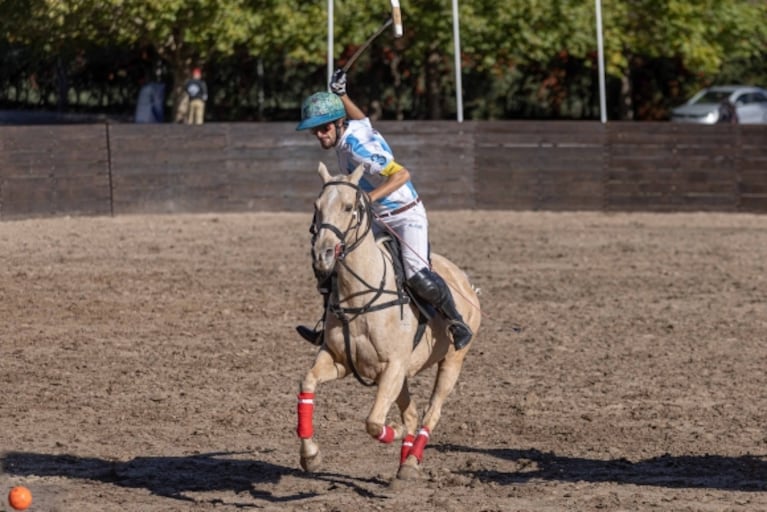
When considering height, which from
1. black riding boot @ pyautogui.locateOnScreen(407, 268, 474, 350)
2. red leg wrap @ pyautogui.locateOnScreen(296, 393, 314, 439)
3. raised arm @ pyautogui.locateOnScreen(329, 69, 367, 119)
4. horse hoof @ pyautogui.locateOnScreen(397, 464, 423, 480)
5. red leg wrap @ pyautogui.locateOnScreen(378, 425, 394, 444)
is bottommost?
horse hoof @ pyautogui.locateOnScreen(397, 464, 423, 480)

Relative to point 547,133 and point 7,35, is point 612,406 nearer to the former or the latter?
point 547,133

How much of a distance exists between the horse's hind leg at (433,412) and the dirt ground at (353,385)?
0.14 meters

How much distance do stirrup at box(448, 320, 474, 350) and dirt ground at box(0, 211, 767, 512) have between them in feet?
2.78

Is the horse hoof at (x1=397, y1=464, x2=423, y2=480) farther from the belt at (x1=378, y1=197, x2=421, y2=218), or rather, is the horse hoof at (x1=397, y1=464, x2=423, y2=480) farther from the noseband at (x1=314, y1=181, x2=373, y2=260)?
the belt at (x1=378, y1=197, x2=421, y2=218)

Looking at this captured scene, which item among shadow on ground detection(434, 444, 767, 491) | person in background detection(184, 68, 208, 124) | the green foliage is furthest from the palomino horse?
person in background detection(184, 68, 208, 124)

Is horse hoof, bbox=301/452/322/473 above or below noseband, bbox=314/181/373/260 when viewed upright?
below

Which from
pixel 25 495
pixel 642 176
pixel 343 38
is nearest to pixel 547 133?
pixel 642 176

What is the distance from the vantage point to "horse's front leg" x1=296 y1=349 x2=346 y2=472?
8516 millimetres

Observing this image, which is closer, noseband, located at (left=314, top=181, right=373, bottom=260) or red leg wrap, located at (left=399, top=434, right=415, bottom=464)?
noseband, located at (left=314, top=181, right=373, bottom=260)

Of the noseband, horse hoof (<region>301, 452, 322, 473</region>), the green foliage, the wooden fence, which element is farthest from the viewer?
the green foliage

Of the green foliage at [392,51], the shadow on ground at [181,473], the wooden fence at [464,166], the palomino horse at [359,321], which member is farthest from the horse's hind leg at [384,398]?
the green foliage at [392,51]

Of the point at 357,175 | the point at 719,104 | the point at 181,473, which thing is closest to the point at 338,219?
the point at 357,175

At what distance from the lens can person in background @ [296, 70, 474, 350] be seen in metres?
8.86

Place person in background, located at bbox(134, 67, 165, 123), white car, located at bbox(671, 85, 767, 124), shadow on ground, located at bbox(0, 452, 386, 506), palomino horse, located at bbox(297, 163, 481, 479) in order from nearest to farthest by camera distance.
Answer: palomino horse, located at bbox(297, 163, 481, 479)
shadow on ground, located at bbox(0, 452, 386, 506)
person in background, located at bbox(134, 67, 165, 123)
white car, located at bbox(671, 85, 767, 124)
